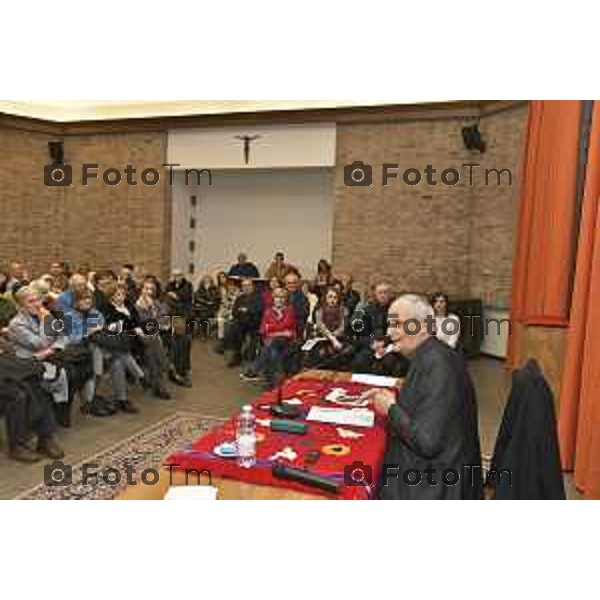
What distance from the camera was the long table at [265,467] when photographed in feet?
6.75

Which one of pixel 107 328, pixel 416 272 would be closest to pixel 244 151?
pixel 416 272

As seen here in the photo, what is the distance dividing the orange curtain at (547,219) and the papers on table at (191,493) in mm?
3653

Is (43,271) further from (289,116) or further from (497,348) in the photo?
(497,348)

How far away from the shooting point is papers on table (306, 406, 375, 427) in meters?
2.72

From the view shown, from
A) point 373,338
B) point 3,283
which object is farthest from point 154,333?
point 3,283

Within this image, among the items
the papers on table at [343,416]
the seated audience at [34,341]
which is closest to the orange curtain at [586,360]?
the papers on table at [343,416]

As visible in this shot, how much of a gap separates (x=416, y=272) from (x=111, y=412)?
557 centimetres

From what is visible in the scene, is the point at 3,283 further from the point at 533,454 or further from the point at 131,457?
the point at 533,454

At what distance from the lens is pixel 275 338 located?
6316 mm

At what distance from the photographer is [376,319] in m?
6.25
